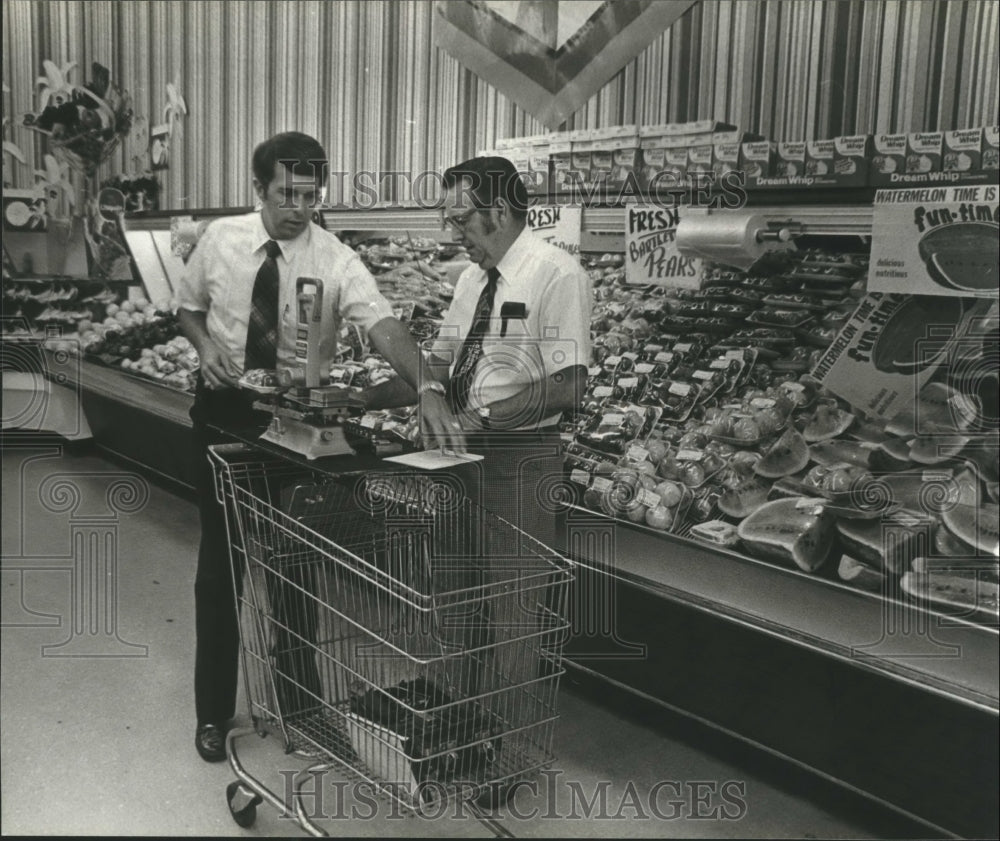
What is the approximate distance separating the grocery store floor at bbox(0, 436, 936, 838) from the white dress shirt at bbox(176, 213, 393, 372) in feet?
2.13

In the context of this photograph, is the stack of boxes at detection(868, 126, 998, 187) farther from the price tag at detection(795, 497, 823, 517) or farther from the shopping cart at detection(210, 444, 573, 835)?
the shopping cart at detection(210, 444, 573, 835)

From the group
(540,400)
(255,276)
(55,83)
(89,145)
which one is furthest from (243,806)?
(89,145)

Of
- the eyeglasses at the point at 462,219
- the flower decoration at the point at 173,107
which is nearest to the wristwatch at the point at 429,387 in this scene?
the eyeglasses at the point at 462,219

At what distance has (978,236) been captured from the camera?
284 centimetres

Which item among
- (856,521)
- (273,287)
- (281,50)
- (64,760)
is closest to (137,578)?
(64,760)

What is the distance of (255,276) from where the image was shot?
9.39 ft

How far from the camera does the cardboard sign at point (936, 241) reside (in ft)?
9.33

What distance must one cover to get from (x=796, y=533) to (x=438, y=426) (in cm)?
96

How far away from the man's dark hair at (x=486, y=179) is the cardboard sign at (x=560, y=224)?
57.6 inches

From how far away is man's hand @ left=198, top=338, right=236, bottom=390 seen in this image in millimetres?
2734

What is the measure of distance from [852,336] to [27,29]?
281 centimetres

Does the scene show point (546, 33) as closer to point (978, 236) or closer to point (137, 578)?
point (978, 236)

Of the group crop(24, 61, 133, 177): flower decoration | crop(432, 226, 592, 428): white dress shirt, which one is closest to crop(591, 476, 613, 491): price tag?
crop(432, 226, 592, 428): white dress shirt

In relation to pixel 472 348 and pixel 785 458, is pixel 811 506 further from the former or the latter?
pixel 472 348
